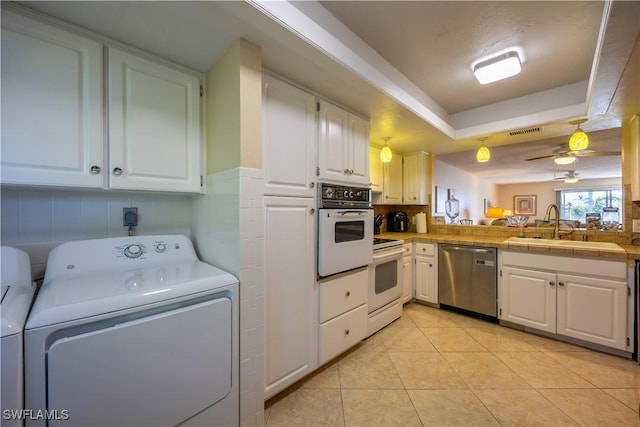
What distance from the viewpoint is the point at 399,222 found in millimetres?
3582

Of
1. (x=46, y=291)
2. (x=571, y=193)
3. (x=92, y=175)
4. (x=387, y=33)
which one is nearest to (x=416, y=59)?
(x=387, y=33)

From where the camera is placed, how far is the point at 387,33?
158 centimetres

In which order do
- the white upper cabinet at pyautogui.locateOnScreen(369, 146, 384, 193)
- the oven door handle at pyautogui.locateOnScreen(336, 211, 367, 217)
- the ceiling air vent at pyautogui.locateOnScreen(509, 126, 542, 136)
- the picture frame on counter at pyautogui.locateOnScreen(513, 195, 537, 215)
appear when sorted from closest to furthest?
the oven door handle at pyautogui.locateOnScreen(336, 211, 367, 217) < the ceiling air vent at pyautogui.locateOnScreen(509, 126, 542, 136) < the white upper cabinet at pyautogui.locateOnScreen(369, 146, 384, 193) < the picture frame on counter at pyautogui.locateOnScreen(513, 195, 537, 215)

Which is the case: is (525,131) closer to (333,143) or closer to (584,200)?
(333,143)

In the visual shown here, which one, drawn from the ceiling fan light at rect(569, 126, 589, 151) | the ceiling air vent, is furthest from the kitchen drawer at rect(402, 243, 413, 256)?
the ceiling fan light at rect(569, 126, 589, 151)

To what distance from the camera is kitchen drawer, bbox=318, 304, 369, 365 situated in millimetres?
1730

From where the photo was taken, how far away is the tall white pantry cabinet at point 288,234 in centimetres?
144

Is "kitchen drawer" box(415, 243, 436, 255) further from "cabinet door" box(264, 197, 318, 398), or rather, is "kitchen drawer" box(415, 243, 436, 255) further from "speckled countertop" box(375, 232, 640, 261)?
"cabinet door" box(264, 197, 318, 398)

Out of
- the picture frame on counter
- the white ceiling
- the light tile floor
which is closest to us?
the white ceiling

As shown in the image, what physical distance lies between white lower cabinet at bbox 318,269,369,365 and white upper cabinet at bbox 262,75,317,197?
725 millimetres

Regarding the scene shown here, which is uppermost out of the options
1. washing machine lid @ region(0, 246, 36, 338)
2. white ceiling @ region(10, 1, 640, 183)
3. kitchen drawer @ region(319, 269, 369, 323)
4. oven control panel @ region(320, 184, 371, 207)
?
white ceiling @ region(10, 1, 640, 183)

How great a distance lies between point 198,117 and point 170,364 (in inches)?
49.3

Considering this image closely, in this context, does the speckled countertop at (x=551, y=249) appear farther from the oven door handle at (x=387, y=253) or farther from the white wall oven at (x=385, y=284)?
the white wall oven at (x=385, y=284)

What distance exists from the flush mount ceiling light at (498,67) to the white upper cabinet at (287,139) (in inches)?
50.8
